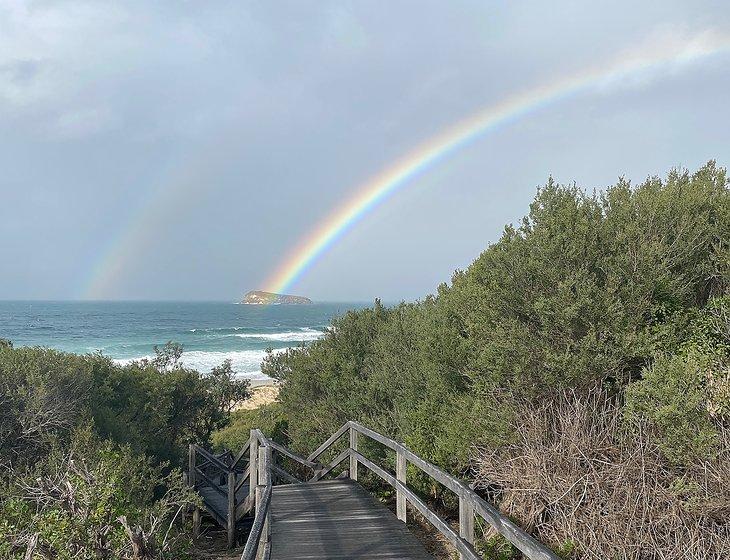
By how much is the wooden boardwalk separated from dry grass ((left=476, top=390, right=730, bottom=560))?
4.49 feet

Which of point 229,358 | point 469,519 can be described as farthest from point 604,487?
point 229,358

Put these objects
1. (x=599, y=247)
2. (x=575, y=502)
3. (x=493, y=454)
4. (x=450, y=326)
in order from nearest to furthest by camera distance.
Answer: (x=575, y=502), (x=493, y=454), (x=599, y=247), (x=450, y=326)

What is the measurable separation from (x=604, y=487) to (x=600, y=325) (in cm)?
196

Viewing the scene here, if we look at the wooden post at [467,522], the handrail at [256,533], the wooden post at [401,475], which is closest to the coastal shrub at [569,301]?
the wooden post at [401,475]

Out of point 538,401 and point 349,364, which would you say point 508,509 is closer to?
point 538,401

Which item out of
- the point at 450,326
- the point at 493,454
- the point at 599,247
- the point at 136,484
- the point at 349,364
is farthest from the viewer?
the point at 349,364

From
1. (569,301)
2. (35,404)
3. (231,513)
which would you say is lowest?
(231,513)

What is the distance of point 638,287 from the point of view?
21.5 ft

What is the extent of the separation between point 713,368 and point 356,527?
434cm

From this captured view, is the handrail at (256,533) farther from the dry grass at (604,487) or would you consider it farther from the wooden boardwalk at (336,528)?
the dry grass at (604,487)

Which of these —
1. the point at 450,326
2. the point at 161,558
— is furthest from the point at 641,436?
the point at 161,558

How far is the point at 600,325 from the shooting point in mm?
6488

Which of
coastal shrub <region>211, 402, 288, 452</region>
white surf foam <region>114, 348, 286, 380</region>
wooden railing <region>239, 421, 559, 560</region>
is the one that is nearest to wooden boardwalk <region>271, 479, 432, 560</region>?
wooden railing <region>239, 421, 559, 560</region>

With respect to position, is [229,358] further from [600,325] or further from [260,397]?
[600,325]
